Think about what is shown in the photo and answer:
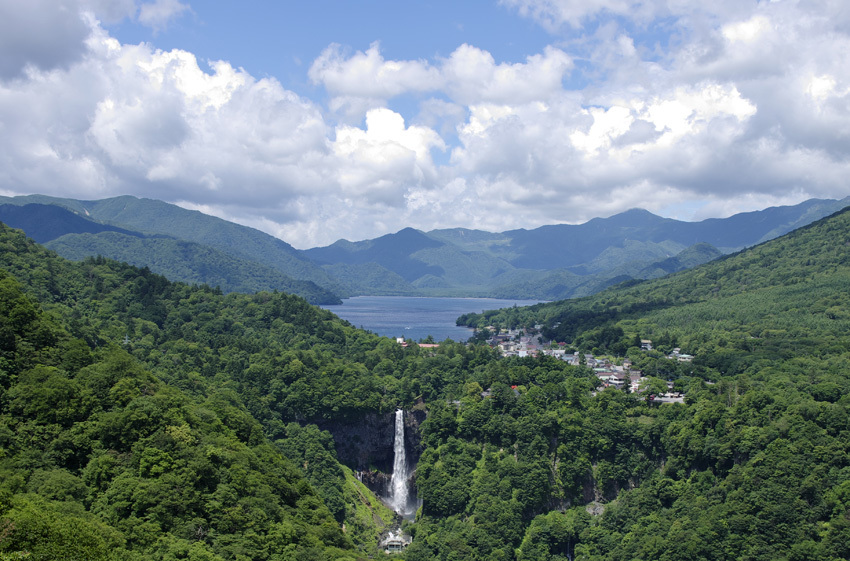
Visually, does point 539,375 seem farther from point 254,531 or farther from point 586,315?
point 586,315

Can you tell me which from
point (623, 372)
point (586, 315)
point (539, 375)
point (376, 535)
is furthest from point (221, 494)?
point (586, 315)

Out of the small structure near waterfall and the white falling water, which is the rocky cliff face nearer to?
the white falling water

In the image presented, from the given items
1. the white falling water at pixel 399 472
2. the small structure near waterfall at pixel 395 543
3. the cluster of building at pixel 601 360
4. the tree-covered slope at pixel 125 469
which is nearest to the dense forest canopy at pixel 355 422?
the tree-covered slope at pixel 125 469

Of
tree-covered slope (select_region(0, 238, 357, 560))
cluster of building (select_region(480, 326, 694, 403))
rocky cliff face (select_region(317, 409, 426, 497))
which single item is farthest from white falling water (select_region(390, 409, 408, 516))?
cluster of building (select_region(480, 326, 694, 403))

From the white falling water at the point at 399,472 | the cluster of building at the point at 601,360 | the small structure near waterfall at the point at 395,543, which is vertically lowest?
the small structure near waterfall at the point at 395,543

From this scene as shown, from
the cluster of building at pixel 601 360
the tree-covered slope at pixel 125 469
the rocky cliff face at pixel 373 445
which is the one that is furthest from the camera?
the cluster of building at pixel 601 360

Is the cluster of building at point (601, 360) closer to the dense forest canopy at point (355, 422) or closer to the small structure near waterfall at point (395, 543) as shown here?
the dense forest canopy at point (355, 422)

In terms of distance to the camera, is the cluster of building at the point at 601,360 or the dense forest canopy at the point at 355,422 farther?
the cluster of building at the point at 601,360
